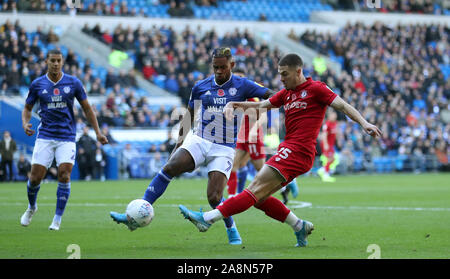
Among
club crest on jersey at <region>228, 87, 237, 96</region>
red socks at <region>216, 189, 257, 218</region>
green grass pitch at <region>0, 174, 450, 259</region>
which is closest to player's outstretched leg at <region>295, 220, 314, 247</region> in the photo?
green grass pitch at <region>0, 174, 450, 259</region>

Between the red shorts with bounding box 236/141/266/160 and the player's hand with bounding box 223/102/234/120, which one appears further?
the red shorts with bounding box 236/141/266/160

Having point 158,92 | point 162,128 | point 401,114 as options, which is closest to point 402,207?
point 162,128

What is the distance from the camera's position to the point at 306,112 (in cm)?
933

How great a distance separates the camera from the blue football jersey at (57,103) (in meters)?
11.8

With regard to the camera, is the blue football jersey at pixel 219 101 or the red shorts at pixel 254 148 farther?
the red shorts at pixel 254 148

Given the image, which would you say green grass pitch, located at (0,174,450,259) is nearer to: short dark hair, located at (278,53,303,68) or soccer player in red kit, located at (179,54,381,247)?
soccer player in red kit, located at (179,54,381,247)

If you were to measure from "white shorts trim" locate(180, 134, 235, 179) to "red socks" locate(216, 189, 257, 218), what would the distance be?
3.64 ft

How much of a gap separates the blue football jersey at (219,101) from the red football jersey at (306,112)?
951mm

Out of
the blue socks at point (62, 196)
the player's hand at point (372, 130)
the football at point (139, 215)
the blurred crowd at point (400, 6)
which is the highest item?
the player's hand at point (372, 130)

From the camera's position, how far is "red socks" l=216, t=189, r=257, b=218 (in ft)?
29.4

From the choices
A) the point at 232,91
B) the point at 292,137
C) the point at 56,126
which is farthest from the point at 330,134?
the point at 292,137

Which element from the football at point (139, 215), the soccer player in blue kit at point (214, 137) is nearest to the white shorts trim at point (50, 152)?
the soccer player in blue kit at point (214, 137)

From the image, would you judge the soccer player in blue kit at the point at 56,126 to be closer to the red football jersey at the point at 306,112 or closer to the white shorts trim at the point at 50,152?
the white shorts trim at the point at 50,152

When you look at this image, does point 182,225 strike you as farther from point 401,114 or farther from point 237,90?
point 401,114
